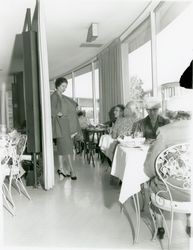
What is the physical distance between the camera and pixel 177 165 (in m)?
1.99

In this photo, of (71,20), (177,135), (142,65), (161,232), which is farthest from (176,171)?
(71,20)

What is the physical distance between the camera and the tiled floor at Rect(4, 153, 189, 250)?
231 cm

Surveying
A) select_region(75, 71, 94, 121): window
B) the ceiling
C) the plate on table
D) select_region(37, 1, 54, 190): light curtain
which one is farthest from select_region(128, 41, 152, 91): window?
select_region(75, 71, 94, 121): window

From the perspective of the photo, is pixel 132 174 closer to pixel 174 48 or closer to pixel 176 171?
pixel 176 171

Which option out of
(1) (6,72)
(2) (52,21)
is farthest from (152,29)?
(1) (6,72)

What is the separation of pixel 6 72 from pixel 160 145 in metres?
10.7

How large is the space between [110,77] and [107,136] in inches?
132

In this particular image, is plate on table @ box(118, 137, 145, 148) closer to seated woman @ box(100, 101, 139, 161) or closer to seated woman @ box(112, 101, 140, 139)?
seated woman @ box(100, 101, 139, 161)

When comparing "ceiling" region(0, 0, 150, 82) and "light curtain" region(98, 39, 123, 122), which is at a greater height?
"ceiling" region(0, 0, 150, 82)

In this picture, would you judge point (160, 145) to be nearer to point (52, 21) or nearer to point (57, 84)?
point (57, 84)

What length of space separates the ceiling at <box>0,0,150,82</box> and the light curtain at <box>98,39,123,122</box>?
0.24 m

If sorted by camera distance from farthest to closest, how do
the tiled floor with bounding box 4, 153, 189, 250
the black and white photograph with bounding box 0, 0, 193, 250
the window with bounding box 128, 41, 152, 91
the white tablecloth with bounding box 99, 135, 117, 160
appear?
the window with bounding box 128, 41, 152, 91 < the white tablecloth with bounding box 99, 135, 117, 160 < the tiled floor with bounding box 4, 153, 189, 250 < the black and white photograph with bounding box 0, 0, 193, 250

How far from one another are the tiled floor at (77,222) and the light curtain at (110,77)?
124 inches

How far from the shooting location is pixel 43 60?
3.82 metres
